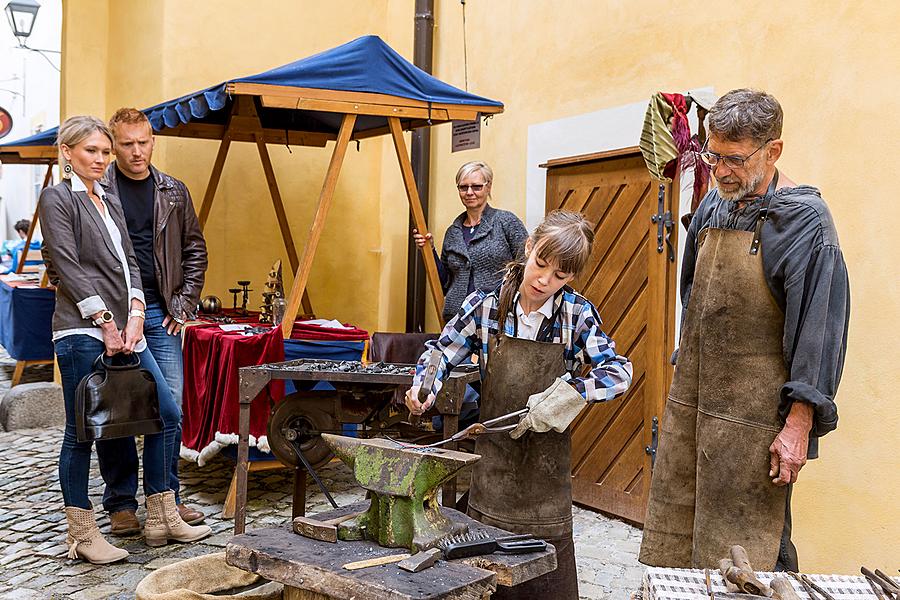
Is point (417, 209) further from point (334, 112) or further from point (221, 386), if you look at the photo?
point (221, 386)

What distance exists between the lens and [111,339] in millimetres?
3924

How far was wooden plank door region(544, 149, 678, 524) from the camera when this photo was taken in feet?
15.9

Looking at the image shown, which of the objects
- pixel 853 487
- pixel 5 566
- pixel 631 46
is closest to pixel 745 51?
pixel 631 46

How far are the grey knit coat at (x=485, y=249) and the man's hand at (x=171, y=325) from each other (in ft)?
5.50

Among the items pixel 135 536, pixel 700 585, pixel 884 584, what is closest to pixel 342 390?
pixel 135 536

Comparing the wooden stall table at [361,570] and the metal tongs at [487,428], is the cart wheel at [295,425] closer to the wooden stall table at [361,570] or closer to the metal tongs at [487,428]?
the metal tongs at [487,428]

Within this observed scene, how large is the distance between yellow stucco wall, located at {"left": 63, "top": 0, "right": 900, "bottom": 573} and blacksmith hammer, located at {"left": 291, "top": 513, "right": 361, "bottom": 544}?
242cm

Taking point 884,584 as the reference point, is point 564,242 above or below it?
above

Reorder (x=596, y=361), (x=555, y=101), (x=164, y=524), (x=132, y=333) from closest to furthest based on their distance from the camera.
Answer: (x=596, y=361) < (x=132, y=333) < (x=164, y=524) < (x=555, y=101)

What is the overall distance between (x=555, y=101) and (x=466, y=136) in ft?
2.19

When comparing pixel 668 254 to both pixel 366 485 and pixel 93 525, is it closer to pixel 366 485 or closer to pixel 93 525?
pixel 366 485

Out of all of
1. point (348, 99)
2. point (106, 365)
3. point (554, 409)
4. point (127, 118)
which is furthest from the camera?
point (348, 99)

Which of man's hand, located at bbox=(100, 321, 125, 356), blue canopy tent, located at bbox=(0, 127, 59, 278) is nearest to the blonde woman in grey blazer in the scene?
man's hand, located at bbox=(100, 321, 125, 356)

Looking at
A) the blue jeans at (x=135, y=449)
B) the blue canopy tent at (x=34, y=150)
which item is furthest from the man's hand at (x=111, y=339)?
the blue canopy tent at (x=34, y=150)
